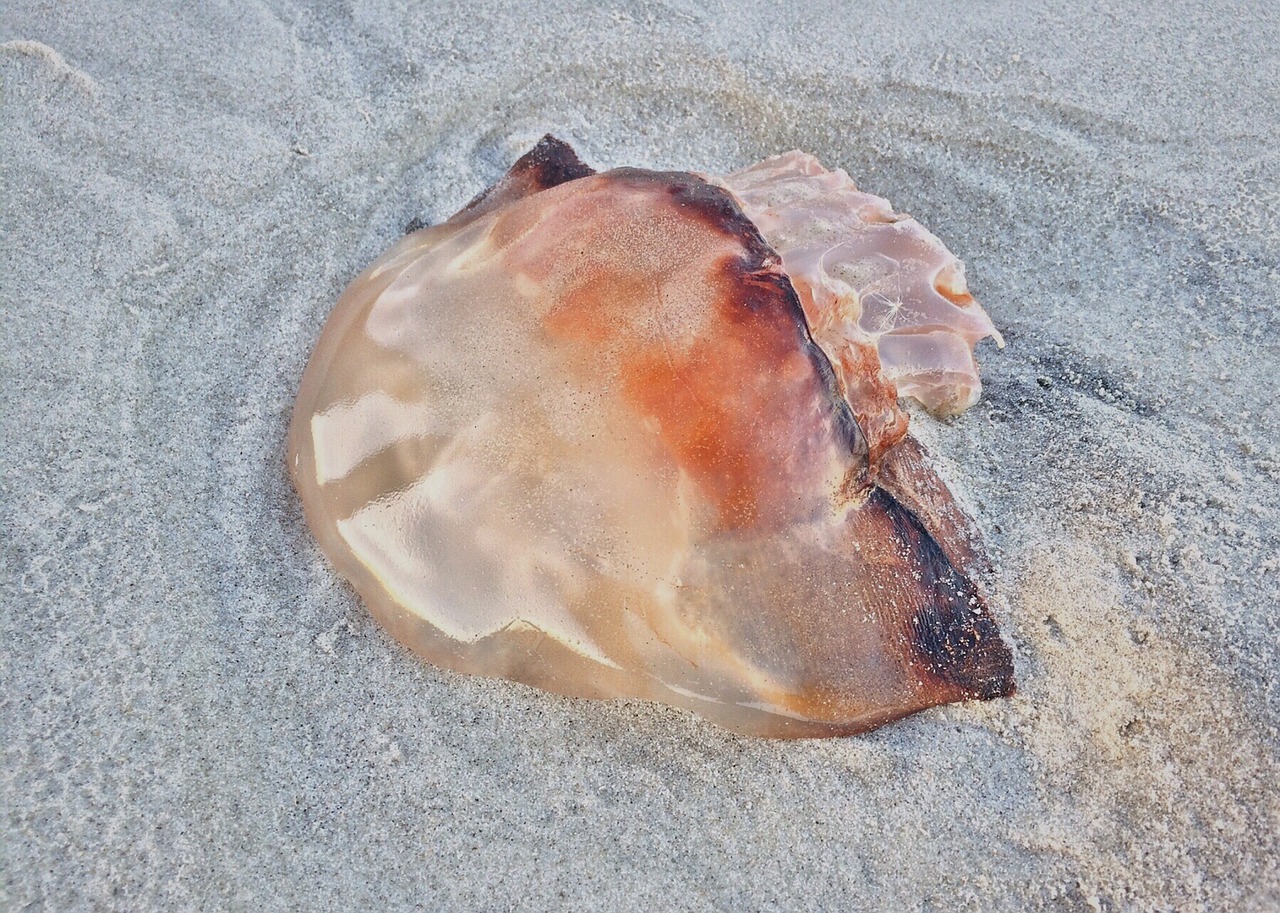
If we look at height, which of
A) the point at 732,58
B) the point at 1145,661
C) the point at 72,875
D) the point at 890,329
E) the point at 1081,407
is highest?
the point at 732,58

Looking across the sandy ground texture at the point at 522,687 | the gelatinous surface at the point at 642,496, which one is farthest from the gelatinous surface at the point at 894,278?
the gelatinous surface at the point at 642,496

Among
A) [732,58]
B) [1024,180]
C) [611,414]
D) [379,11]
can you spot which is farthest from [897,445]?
[379,11]

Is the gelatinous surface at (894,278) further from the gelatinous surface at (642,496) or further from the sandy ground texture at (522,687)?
the gelatinous surface at (642,496)

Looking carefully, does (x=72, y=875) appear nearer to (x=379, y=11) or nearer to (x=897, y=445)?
(x=897, y=445)

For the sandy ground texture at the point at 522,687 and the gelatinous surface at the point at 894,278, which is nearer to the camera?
the sandy ground texture at the point at 522,687

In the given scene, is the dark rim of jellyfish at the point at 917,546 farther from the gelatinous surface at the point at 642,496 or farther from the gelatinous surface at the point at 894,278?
the gelatinous surface at the point at 894,278

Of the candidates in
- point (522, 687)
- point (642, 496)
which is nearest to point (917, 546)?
point (642, 496)
